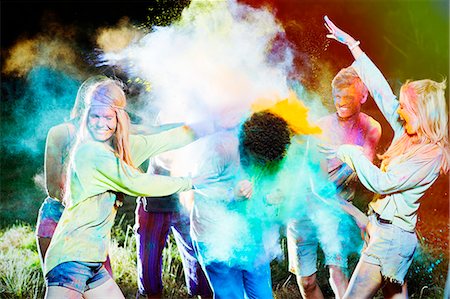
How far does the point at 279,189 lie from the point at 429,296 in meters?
1.31

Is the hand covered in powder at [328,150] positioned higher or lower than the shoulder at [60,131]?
lower

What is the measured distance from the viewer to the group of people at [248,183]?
14.0 ft

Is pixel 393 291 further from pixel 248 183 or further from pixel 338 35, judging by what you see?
pixel 338 35

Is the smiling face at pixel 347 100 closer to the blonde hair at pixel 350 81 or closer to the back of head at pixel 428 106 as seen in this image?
the blonde hair at pixel 350 81

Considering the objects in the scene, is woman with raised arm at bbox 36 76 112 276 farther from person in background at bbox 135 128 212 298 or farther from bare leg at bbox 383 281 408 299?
bare leg at bbox 383 281 408 299

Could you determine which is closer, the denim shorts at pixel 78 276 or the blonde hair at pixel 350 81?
the denim shorts at pixel 78 276

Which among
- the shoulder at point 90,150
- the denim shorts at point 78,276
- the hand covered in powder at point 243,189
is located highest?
the shoulder at point 90,150

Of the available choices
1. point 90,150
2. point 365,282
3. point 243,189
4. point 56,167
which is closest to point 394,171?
point 365,282

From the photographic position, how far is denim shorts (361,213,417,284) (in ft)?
14.3

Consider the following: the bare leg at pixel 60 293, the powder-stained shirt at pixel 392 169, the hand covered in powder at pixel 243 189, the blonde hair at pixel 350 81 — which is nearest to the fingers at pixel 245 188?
the hand covered in powder at pixel 243 189

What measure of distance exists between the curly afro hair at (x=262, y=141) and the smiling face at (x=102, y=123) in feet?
2.73

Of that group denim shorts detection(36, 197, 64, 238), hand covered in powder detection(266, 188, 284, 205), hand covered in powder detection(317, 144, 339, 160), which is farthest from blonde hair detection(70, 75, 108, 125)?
hand covered in powder detection(317, 144, 339, 160)

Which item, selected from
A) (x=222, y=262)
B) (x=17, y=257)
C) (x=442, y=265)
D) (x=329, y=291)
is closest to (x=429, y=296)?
(x=442, y=265)

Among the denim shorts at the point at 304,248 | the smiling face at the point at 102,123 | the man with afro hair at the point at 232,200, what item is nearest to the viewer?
the smiling face at the point at 102,123
